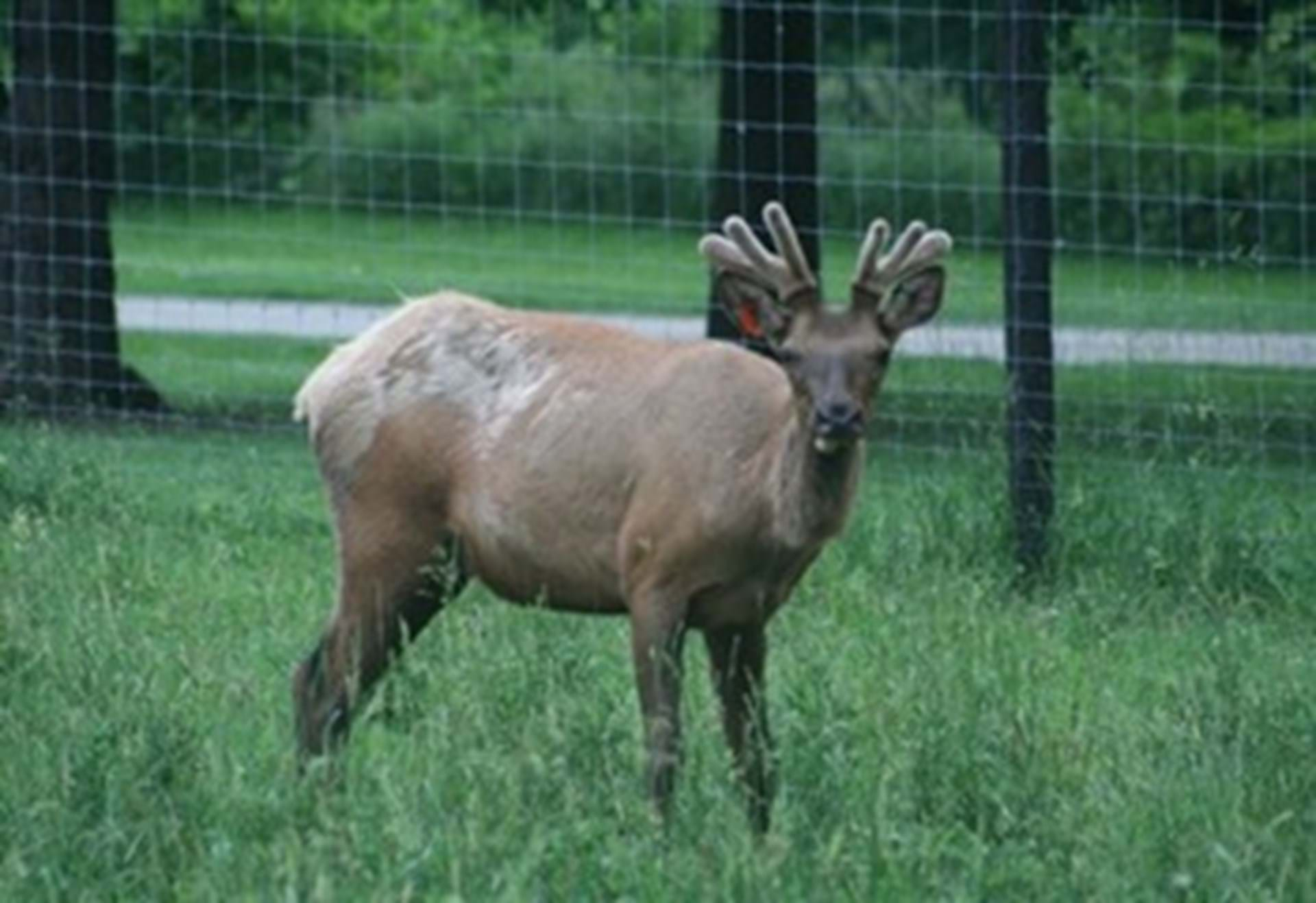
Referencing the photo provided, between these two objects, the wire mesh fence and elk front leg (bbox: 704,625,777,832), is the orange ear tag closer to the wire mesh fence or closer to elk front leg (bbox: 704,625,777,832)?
elk front leg (bbox: 704,625,777,832)

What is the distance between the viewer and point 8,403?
15117mm

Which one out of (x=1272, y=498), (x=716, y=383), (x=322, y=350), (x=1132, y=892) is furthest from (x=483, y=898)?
(x=322, y=350)

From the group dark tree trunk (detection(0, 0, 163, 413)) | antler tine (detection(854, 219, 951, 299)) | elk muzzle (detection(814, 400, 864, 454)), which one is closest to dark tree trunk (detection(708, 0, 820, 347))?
dark tree trunk (detection(0, 0, 163, 413))

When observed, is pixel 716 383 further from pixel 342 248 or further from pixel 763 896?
pixel 342 248

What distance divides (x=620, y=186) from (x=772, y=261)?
84.1 ft

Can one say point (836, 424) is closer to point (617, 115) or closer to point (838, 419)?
point (838, 419)

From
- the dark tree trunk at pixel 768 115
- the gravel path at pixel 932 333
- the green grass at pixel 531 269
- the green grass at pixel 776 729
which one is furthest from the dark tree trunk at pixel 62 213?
the green grass at pixel 776 729

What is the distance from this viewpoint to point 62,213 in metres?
17.6

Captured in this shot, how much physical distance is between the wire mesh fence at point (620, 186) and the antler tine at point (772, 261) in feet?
11.5

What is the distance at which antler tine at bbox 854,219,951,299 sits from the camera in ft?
31.3

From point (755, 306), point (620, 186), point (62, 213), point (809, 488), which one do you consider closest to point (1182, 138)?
point (620, 186)

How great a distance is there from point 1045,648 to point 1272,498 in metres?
2.59

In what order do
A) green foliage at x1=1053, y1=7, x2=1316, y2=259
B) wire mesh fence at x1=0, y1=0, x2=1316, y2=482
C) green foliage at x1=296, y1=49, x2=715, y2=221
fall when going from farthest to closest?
green foliage at x1=296, y1=49, x2=715, y2=221 < green foliage at x1=1053, y1=7, x2=1316, y2=259 < wire mesh fence at x1=0, y1=0, x2=1316, y2=482

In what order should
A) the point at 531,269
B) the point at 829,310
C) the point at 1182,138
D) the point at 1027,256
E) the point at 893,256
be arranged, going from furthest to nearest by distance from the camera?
the point at 1182,138, the point at 531,269, the point at 1027,256, the point at 893,256, the point at 829,310
